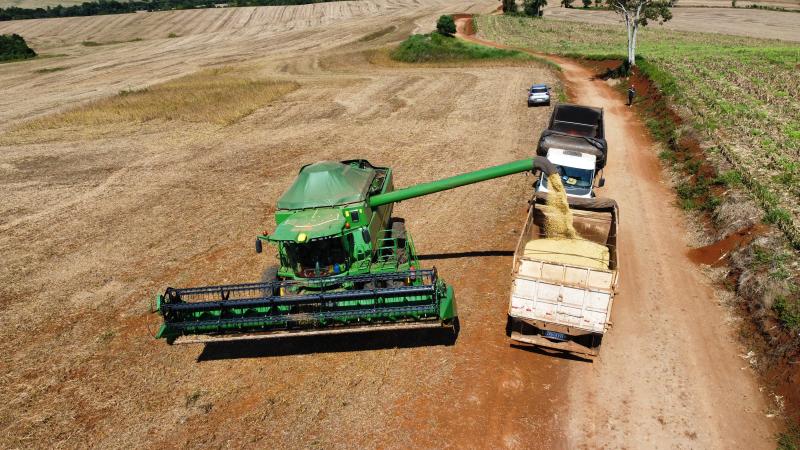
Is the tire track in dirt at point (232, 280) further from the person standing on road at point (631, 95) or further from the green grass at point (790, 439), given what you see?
the person standing on road at point (631, 95)

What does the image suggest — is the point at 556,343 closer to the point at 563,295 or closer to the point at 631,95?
the point at 563,295

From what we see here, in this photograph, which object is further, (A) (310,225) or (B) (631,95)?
(B) (631,95)

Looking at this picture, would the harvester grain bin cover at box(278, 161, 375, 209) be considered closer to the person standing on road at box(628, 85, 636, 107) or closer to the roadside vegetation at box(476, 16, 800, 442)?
the roadside vegetation at box(476, 16, 800, 442)

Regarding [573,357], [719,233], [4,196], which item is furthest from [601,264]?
[4,196]

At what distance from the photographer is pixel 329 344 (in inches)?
451

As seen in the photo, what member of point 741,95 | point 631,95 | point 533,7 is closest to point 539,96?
point 631,95

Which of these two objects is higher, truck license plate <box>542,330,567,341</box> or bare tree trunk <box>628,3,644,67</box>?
bare tree trunk <box>628,3,644,67</box>

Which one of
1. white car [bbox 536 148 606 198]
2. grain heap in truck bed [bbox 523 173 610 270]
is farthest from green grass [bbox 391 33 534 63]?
grain heap in truck bed [bbox 523 173 610 270]

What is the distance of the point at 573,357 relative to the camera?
10.7m

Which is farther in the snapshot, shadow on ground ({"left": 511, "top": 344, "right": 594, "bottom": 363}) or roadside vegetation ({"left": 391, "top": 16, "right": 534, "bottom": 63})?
A: roadside vegetation ({"left": 391, "top": 16, "right": 534, "bottom": 63})

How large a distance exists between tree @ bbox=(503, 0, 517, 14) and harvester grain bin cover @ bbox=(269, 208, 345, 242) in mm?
A: 92983

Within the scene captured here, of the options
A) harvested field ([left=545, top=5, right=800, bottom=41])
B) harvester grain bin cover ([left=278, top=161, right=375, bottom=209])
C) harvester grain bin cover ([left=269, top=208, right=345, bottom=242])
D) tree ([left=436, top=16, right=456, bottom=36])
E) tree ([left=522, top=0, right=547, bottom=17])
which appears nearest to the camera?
harvester grain bin cover ([left=269, top=208, right=345, bottom=242])

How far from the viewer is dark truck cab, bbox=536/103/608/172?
708 inches

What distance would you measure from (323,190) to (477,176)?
152 inches
